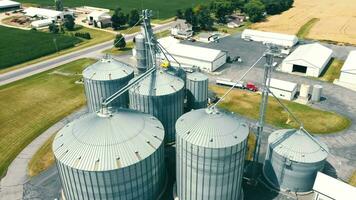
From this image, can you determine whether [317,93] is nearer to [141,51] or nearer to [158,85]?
[158,85]

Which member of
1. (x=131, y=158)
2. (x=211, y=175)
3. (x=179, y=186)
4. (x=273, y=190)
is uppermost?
(x=131, y=158)

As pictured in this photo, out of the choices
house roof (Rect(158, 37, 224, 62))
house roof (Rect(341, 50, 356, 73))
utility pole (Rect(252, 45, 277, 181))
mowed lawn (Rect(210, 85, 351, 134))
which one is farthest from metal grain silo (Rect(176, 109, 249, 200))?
house roof (Rect(341, 50, 356, 73))

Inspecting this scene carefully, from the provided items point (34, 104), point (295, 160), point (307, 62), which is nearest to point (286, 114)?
point (295, 160)

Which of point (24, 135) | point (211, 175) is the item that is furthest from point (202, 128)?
point (24, 135)

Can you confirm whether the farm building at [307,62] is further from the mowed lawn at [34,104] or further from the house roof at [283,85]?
the mowed lawn at [34,104]

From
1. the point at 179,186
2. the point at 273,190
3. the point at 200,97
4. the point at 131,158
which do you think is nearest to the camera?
the point at 131,158

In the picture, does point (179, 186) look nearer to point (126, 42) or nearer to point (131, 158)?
point (131, 158)
